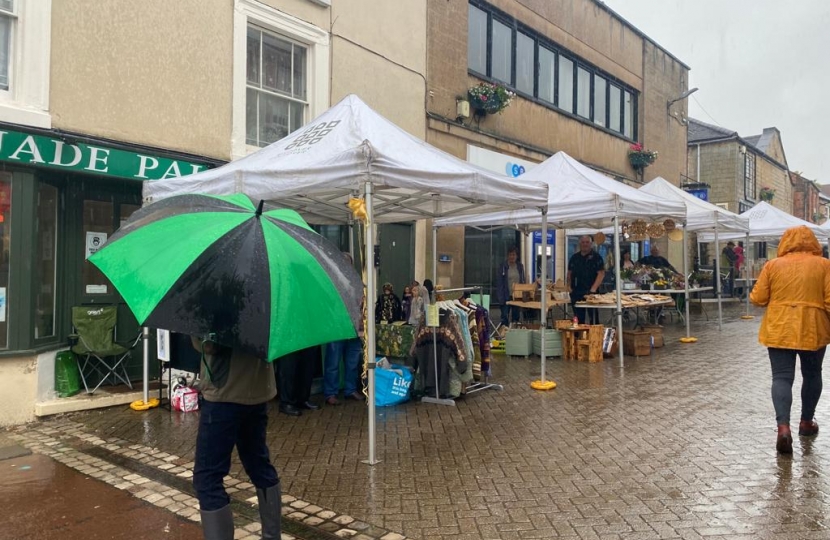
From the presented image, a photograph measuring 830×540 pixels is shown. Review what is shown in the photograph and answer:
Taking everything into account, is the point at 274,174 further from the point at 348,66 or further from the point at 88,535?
the point at 348,66

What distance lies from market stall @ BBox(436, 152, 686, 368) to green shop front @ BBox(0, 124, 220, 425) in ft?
14.9

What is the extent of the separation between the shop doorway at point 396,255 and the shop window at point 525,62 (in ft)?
17.1

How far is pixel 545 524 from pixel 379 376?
10.9 feet

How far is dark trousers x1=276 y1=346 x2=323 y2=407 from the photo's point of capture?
Answer: 6566 millimetres

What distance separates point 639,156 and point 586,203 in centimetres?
1011

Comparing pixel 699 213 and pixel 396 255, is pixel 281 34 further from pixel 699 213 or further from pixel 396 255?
pixel 699 213

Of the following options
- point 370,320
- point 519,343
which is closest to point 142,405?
point 370,320

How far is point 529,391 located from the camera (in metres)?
7.54

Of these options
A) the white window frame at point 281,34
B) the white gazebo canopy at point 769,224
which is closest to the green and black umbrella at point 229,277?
the white window frame at point 281,34

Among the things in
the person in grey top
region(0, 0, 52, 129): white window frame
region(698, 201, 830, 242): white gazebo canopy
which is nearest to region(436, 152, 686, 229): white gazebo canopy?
region(0, 0, 52, 129): white window frame

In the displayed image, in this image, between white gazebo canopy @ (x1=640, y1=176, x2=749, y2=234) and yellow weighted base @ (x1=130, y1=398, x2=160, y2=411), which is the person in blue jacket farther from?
yellow weighted base @ (x1=130, y1=398, x2=160, y2=411)

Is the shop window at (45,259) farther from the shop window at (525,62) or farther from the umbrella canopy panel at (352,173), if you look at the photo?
the shop window at (525,62)

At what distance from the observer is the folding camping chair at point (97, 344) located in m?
6.80

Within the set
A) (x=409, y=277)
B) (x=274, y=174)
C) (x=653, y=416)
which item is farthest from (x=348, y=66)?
(x=653, y=416)
